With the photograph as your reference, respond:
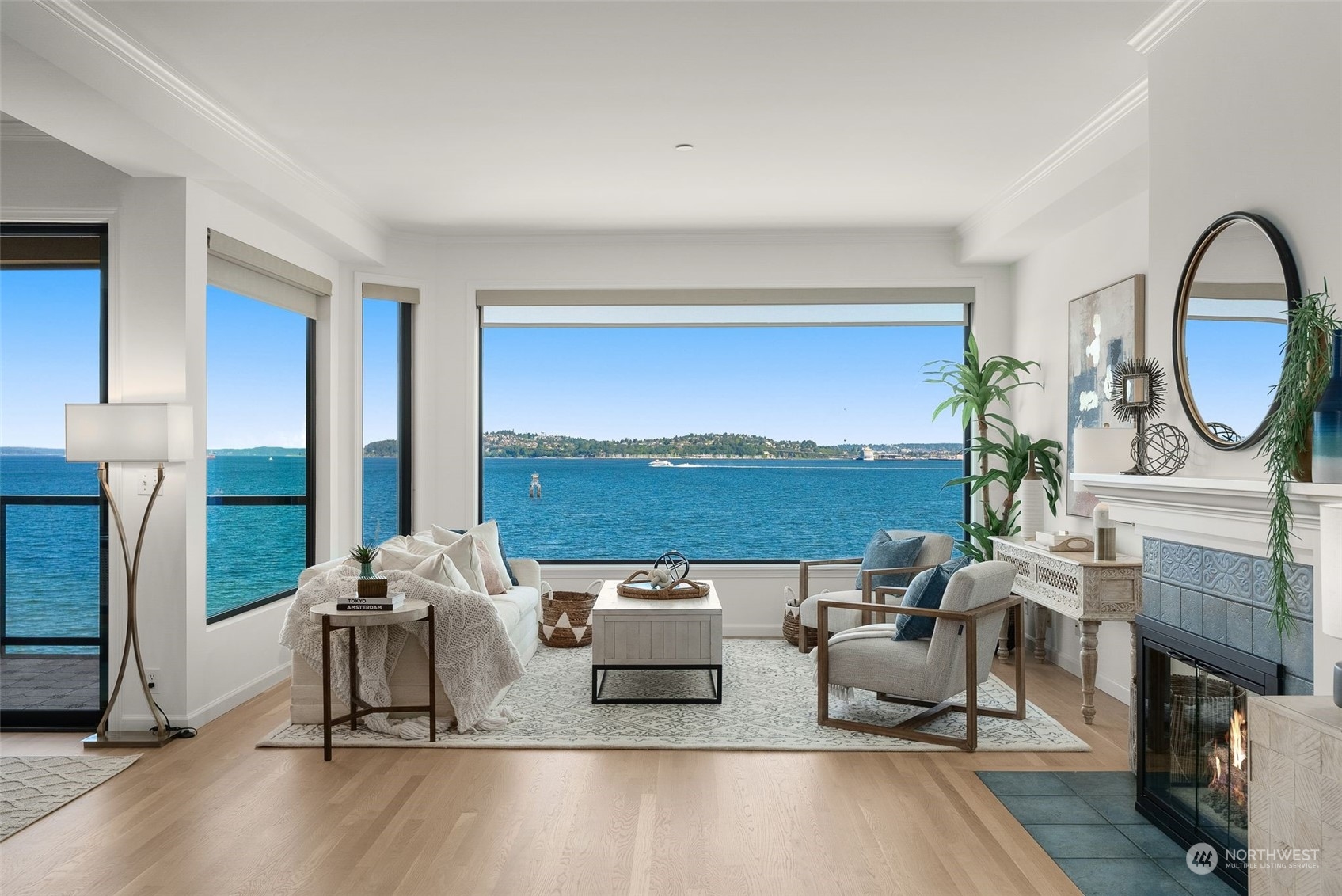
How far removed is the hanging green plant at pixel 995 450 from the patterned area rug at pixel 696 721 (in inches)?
46.4

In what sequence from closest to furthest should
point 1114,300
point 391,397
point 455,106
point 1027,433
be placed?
1. point 455,106
2. point 1114,300
3. point 1027,433
4. point 391,397

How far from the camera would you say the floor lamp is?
13.2 ft

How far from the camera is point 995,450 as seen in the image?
5.98 meters

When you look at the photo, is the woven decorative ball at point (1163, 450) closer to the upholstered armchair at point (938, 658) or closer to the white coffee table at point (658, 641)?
the upholstered armchair at point (938, 658)

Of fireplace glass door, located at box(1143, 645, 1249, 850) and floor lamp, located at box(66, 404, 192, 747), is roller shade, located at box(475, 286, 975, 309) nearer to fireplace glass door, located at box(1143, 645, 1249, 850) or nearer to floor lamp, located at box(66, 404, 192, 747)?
floor lamp, located at box(66, 404, 192, 747)

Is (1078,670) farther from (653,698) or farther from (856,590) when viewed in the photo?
(653,698)

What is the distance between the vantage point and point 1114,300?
4.95 m

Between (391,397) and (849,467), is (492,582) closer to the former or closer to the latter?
(391,397)

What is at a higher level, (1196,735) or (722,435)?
(722,435)

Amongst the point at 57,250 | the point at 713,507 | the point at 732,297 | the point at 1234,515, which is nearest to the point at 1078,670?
the point at 1234,515

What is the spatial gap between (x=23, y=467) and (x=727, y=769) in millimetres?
→ 3785

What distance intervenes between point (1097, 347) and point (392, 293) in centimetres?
467

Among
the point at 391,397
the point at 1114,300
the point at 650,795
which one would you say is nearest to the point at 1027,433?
the point at 1114,300

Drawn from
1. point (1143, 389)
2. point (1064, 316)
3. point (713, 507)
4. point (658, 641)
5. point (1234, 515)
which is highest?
point (1064, 316)
